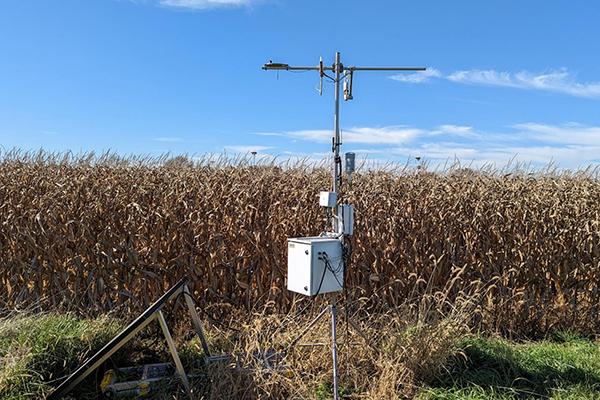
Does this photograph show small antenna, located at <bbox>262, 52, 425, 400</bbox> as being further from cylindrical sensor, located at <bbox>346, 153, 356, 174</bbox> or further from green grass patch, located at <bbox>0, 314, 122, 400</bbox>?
green grass patch, located at <bbox>0, 314, 122, 400</bbox>

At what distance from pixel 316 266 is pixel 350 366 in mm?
1069

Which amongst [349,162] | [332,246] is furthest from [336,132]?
[332,246]

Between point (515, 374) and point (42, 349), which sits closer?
point (42, 349)

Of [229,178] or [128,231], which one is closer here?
[128,231]

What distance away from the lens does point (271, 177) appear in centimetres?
717

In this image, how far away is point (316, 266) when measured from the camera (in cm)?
421

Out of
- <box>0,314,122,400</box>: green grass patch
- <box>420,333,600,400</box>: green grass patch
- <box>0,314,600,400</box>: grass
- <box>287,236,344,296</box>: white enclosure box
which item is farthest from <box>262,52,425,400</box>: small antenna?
<box>0,314,122,400</box>: green grass patch

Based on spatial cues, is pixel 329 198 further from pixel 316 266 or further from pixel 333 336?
pixel 333 336

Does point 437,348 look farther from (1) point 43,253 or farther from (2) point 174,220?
(1) point 43,253

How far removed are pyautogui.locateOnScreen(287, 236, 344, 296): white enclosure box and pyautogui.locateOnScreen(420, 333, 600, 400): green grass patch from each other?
4.05 feet

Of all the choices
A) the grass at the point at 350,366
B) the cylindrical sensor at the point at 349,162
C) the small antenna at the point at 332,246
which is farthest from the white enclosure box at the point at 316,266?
the grass at the point at 350,366

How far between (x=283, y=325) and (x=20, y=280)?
3577mm

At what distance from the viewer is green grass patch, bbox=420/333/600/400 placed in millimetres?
4371

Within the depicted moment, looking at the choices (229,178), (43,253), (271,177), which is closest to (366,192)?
(271,177)
